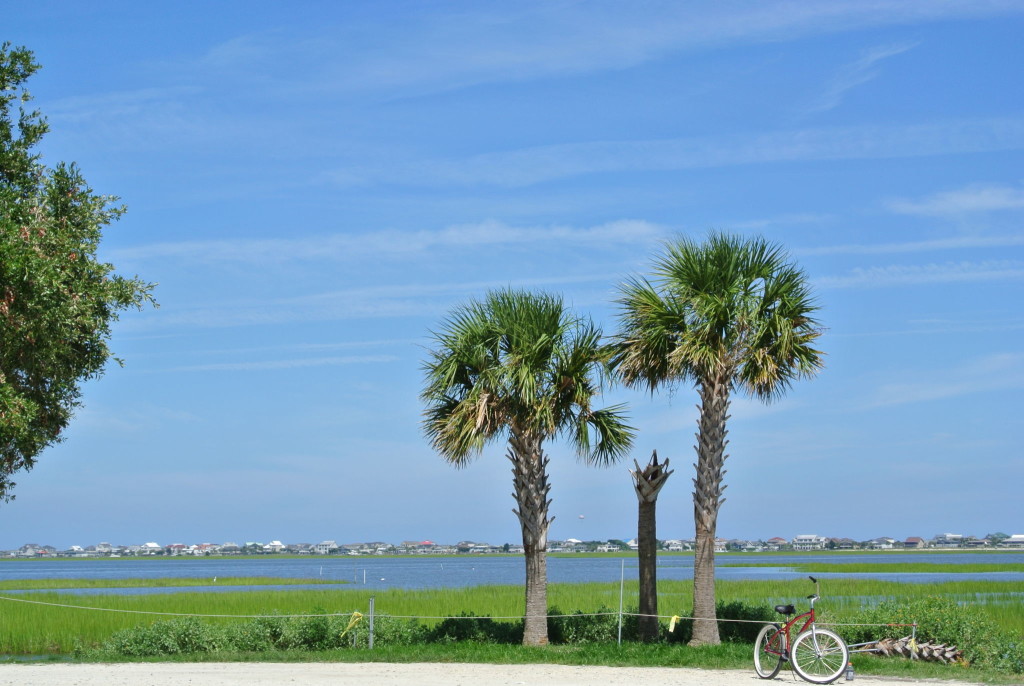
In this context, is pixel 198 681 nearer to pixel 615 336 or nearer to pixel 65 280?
pixel 65 280

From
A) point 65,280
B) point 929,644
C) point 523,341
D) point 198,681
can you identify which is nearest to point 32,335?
point 65,280

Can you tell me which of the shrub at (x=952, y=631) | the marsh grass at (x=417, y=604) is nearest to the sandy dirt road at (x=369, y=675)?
the shrub at (x=952, y=631)

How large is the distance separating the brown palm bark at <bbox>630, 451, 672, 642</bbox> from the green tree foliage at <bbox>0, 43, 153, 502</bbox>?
32.2 feet

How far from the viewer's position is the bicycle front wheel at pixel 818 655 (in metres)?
15.5

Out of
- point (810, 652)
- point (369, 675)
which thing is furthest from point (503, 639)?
point (810, 652)

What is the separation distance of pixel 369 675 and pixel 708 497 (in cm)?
694

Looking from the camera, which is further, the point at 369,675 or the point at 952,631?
the point at 952,631

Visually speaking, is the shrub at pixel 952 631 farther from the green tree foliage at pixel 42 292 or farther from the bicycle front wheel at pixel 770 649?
the green tree foliage at pixel 42 292

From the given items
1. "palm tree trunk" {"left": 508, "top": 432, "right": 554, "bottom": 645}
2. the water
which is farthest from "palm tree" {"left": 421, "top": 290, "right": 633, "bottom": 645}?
the water

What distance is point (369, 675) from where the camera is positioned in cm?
1733

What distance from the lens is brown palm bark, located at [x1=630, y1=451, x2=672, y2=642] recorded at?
795 inches

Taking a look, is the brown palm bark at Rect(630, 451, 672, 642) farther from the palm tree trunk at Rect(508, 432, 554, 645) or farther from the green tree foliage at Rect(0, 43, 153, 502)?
the green tree foliage at Rect(0, 43, 153, 502)

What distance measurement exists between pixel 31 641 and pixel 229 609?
12626 millimetres

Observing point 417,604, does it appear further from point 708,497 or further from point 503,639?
point 708,497
